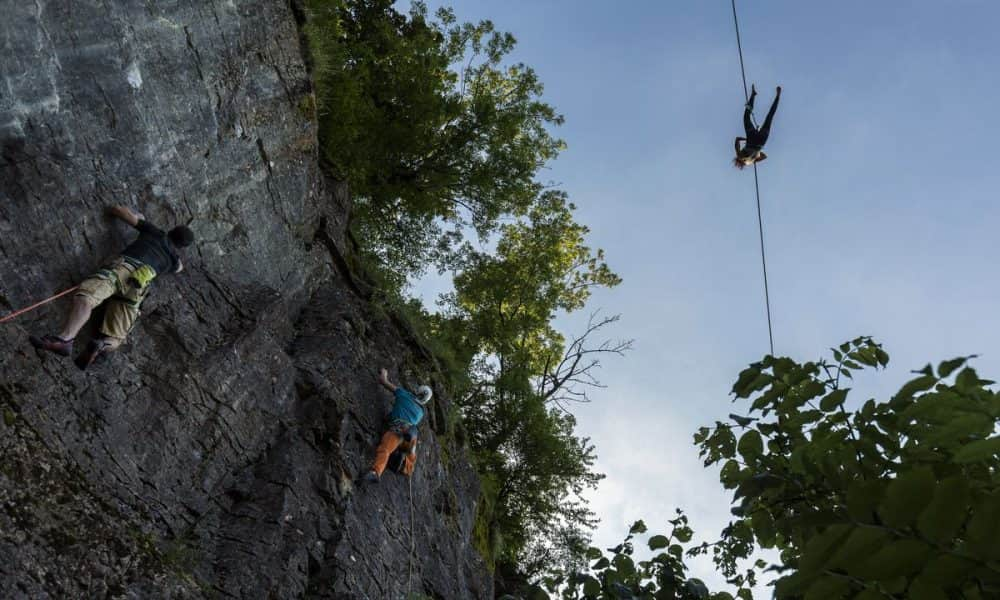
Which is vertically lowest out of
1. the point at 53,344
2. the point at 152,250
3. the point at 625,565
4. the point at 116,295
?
the point at 625,565

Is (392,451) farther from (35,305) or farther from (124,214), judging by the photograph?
(35,305)

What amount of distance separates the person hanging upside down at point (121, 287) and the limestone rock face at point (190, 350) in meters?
0.25

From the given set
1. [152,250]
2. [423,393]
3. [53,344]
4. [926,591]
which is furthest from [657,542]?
[423,393]

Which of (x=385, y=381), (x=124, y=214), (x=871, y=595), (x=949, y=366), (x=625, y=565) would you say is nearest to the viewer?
(x=871, y=595)

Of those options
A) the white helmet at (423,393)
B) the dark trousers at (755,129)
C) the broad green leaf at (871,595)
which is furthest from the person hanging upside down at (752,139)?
the broad green leaf at (871,595)

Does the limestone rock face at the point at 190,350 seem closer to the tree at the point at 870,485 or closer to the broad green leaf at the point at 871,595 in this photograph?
the tree at the point at 870,485

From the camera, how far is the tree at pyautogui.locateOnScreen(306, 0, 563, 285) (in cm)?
1568

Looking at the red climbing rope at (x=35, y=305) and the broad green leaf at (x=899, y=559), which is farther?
the red climbing rope at (x=35, y=305)

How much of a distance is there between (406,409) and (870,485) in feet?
32.7

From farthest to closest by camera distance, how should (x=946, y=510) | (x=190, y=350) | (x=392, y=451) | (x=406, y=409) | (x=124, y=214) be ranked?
(x=406, y=409) < (x=392, y=451) < (x=190, y=350) < (x=124, y=214) < (x=946, y=510)

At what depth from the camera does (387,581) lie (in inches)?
377

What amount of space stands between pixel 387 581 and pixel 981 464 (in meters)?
8.40

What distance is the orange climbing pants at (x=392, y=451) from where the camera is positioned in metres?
10.5

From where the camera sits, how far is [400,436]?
36.1ft
